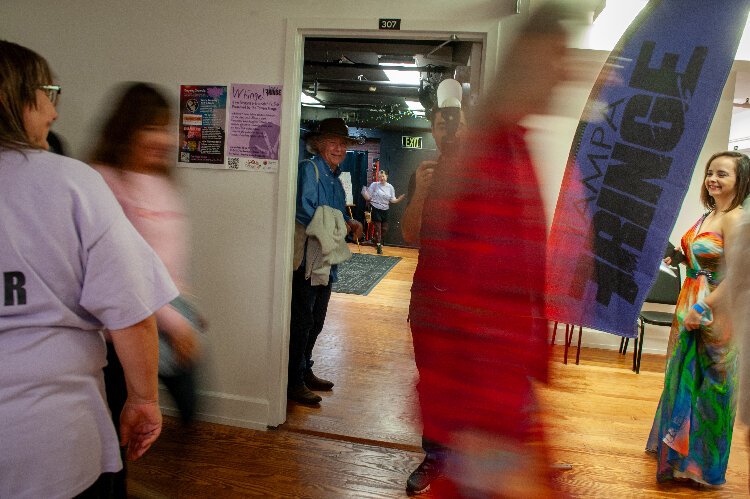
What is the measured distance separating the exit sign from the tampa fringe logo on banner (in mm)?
10326

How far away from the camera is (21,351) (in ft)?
2.52

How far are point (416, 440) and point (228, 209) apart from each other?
160cm

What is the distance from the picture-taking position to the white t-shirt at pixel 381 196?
11.1m

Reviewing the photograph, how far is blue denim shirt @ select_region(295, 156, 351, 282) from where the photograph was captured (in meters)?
3.07

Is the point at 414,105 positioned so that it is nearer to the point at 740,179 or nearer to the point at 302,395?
the point at 302,395

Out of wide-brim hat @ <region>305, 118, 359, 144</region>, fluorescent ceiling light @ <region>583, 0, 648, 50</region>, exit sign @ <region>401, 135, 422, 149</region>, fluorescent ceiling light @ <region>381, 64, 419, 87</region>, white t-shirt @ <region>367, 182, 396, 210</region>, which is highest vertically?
fluorescent ceiling light @ <region>381, 64, 419, 87</region>

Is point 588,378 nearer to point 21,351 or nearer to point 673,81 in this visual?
point 673,81

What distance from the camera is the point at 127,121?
1745mm

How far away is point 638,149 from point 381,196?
9.67 m

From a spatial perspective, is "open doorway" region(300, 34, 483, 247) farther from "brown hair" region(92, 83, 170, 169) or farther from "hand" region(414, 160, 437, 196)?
"brown hair" region(92, 83, 170, 169)

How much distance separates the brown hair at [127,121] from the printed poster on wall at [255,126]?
94 cm

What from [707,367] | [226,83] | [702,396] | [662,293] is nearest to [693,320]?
[707,367]

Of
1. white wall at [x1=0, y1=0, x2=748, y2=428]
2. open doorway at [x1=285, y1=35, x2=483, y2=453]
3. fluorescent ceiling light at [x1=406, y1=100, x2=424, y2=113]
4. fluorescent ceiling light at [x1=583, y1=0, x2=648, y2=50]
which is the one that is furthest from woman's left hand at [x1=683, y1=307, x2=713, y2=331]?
fluorescent ceiling light at [x1=406, y1=100, x2=424, y2=113]

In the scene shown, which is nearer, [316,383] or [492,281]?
[492,281]
